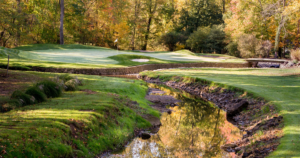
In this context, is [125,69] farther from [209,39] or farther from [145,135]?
[209,39]

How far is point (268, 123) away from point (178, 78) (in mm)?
13075

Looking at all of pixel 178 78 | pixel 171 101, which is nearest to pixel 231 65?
pixel 178 78

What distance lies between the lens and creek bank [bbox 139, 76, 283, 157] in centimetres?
796

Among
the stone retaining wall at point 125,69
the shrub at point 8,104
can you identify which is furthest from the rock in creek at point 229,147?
the stone retaining wall at point 125,69

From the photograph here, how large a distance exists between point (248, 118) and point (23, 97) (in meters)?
10.0

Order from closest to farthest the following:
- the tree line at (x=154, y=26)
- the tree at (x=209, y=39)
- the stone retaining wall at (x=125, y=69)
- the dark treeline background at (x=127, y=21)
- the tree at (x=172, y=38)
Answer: the stone retaining wall at (x=125, y=69)
the tree line at (x=154, y=26)
the dark treeline background at (x=127, y=21)
the tree at (x=209, y=39)
the tree at (x=172, y=38)

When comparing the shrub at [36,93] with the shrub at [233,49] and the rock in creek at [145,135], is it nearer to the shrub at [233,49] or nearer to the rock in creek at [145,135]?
the rock in creek at [145,135]

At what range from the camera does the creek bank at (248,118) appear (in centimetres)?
796

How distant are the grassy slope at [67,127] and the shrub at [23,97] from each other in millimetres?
483

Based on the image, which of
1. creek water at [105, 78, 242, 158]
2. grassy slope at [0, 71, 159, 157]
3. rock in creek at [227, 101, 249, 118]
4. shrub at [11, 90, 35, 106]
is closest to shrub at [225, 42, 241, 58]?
creek water at [105, 78, 242, 158]

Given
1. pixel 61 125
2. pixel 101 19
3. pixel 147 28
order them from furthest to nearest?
pixel 147 28 → pixel 101 19 → pixel 61 125

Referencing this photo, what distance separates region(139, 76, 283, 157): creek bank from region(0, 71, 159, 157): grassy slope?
4280 millimetres

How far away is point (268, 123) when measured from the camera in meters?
9.62

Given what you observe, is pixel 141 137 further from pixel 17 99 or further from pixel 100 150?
pixel 17 99
